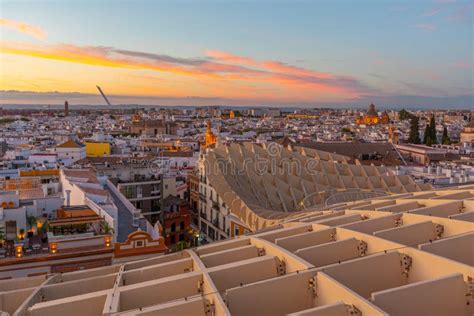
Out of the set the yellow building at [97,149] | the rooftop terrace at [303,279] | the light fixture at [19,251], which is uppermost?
the rooftop terrace at [303,279]

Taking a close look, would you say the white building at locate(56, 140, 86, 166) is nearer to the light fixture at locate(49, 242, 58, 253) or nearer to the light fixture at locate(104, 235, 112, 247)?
the light fixture at locate(104, 235, 112, 247)

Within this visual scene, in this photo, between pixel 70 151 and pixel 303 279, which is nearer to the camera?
pixel 303 279

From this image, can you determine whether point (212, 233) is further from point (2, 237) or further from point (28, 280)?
point (28, 280)

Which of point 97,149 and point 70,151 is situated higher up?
point 70,151

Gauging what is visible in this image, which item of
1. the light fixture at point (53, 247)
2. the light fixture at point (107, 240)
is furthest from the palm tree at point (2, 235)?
the light fixture at point (107, 240)

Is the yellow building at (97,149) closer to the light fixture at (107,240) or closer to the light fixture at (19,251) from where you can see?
the light fixture at (107,240)

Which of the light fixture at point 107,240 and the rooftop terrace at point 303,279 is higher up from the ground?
the rooftop terrace at point 303,279

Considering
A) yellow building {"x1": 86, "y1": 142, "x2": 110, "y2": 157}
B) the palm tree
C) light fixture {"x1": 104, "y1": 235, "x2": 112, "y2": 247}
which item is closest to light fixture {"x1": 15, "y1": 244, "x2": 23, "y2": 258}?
the palm tree

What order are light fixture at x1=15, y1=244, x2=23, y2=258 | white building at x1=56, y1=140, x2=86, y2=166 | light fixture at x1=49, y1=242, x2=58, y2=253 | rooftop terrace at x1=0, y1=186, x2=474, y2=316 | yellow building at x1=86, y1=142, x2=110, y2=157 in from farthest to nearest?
yellow building at x1=86, y1=142, x2=110, y2=157, white building at x1=56, y1=140, x2=86, y2=166, light fixture at x1=49, y1=242, x2=58, y2=253, light fixture at x1=15, y1=244, x2=23, y2=258, rooftop terrace at x1=0, y1=186, x2=474, y2=316

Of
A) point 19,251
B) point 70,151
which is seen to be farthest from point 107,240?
point 70,151

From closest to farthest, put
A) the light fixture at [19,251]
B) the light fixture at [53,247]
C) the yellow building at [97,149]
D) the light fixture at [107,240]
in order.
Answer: the light fixture at [19,251] → the light fixture at [53,247] → the light fixture at [107,240] → the yellow building at [97,149]

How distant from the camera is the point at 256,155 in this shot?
3834 cm

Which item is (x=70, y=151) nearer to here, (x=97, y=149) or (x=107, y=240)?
(x=97, y=149)

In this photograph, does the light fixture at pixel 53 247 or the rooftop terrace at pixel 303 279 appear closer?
the rooftop terrace at pixel 303 279
